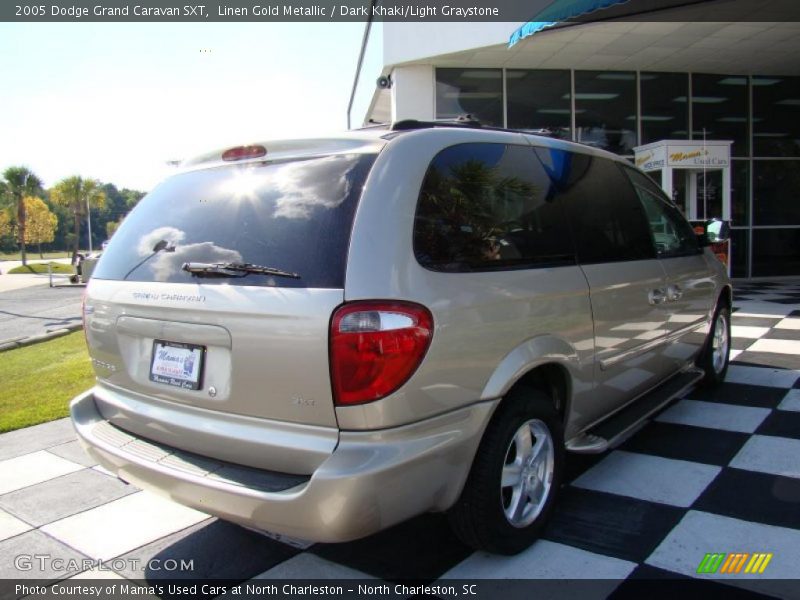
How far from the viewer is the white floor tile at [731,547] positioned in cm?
232

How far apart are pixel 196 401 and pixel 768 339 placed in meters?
6.39

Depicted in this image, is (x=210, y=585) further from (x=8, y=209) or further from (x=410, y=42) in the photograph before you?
(x=8, y=209)

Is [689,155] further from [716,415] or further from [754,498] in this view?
[754,498]

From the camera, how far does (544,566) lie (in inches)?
96.5

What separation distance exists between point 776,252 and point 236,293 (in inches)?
558

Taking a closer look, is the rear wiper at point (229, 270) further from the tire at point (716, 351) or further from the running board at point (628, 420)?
the tire at point (716, 351)

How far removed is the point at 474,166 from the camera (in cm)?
252

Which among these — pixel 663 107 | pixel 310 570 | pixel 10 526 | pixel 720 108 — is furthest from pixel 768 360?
pixel 720 108

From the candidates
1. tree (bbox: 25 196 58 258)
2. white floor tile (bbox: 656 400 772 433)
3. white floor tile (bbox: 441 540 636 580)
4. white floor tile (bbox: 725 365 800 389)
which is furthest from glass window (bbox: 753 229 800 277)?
tree (bbox: 25 196 58 258)

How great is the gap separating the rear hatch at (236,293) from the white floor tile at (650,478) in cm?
186

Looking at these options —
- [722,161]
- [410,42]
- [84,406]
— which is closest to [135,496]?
[84,406]

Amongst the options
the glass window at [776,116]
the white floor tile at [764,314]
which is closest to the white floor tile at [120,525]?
the white floor tile at [764,314]

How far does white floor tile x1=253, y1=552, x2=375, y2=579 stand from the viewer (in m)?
2.47

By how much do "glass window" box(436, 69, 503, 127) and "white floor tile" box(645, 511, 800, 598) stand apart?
9892 mm
